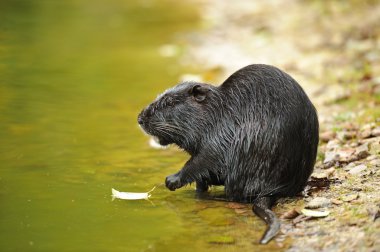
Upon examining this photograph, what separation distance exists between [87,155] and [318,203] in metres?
2.25

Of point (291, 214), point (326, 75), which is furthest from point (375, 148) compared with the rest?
point (326, 75)

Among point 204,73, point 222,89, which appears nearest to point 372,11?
point 204,73

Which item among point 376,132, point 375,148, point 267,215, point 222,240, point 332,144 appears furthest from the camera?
point 332,144

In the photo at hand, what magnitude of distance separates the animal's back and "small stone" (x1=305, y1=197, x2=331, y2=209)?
0.21 metres

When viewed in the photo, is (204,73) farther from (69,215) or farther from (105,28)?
(69,215)

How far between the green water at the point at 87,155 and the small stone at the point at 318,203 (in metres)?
0.38

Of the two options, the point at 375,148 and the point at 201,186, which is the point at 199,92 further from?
the point at 375,148

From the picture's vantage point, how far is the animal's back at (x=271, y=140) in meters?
4.46

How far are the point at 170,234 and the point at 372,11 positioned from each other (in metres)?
8.82

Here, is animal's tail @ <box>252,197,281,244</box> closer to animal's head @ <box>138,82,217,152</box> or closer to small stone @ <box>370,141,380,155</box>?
animal's head @ <box>138,82,217,152</box>

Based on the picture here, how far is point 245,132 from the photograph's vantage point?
180 inches

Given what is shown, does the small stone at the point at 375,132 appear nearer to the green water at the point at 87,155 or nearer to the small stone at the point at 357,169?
the small stone at the point at 357,169

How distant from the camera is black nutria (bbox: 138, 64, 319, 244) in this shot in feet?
14.7

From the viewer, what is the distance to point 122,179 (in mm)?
5211
